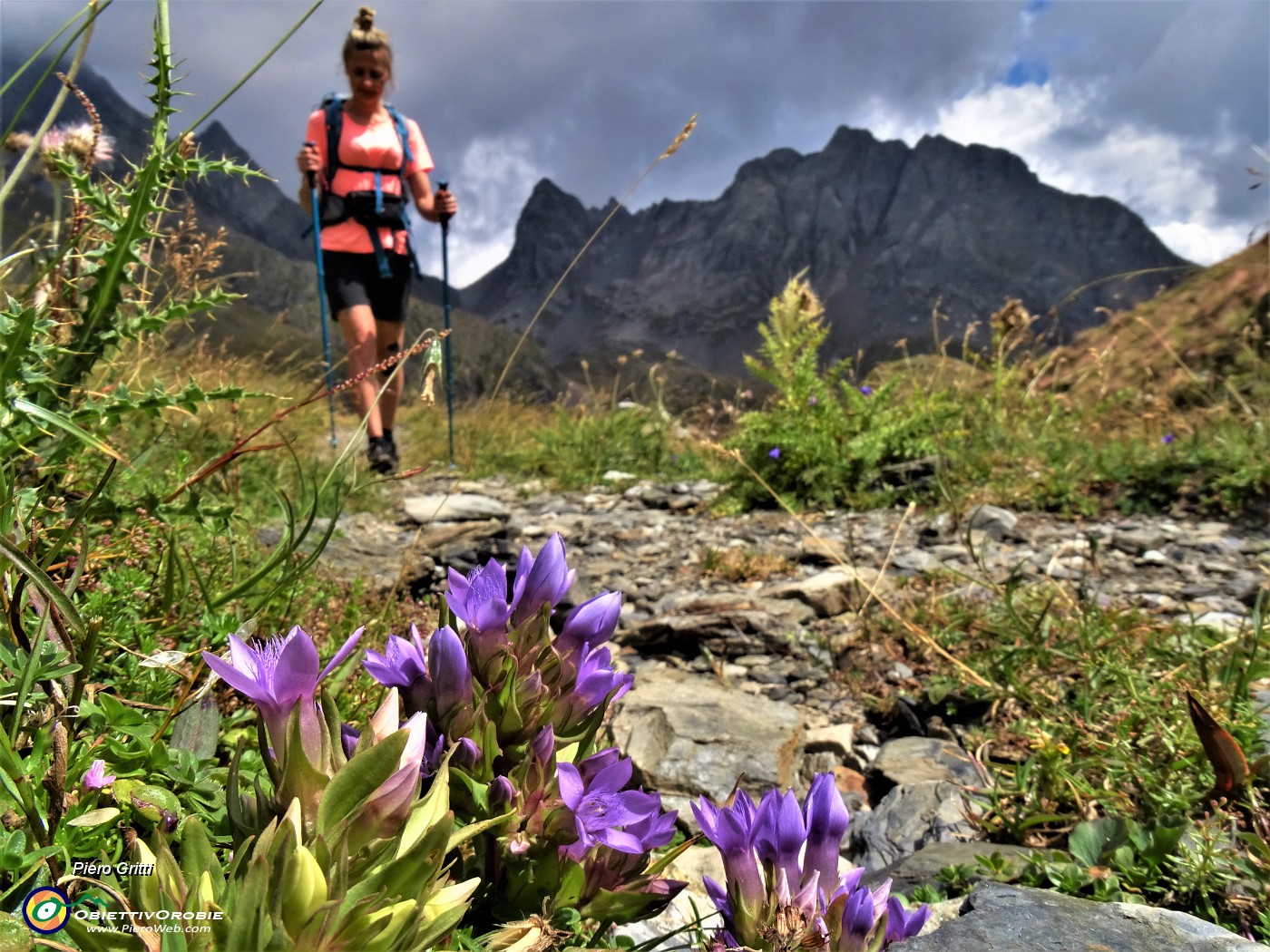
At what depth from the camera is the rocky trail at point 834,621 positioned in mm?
1473

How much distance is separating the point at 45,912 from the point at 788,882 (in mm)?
745

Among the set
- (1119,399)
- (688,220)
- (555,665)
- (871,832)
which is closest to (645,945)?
(555,665)

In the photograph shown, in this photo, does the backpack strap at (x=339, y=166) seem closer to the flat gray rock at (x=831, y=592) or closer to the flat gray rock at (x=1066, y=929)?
the flat gray rock at (x=831, y=592)

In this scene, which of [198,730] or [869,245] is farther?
[869,245]

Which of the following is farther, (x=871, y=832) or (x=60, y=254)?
(x=871, y=832)

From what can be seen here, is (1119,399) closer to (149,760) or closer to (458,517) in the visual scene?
(458,517)

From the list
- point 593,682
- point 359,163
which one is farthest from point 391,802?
point 359,163

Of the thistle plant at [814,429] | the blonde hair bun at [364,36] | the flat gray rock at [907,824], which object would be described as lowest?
the flat gray rock at [907,824]

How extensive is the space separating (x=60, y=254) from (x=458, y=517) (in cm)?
298

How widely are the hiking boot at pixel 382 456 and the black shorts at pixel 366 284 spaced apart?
112 cm

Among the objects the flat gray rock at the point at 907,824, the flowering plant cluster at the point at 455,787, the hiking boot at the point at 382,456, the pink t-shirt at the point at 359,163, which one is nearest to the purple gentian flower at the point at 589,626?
the flowering plant cluster at the point at 455,787

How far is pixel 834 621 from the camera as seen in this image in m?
3.00

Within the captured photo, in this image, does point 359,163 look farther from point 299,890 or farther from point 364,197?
point 299,890

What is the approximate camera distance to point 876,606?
9.76 ft
